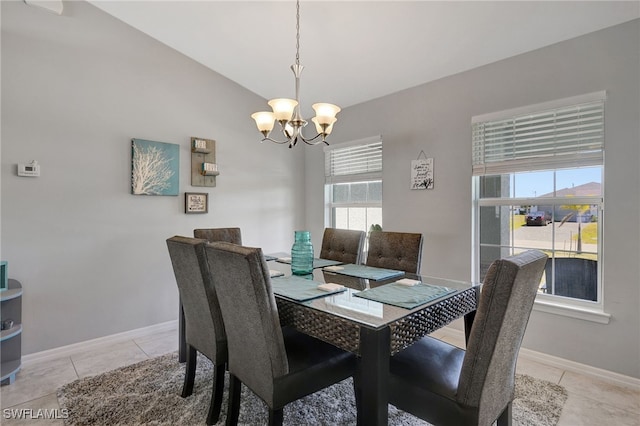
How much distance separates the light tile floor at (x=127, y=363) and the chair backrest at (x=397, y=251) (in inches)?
43.4

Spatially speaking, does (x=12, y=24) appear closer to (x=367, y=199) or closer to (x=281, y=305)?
(x=281, y=305)

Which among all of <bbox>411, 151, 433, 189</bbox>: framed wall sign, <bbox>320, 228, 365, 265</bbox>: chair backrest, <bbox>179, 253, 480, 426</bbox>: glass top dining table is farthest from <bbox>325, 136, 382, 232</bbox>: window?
<bbox>179, 253, 480, 426</bbox>: glass top dining table

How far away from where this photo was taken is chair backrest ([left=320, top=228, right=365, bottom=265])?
2.79 meters

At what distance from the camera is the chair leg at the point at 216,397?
1799 millimetres

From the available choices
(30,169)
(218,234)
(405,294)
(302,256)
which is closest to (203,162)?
(218,234)

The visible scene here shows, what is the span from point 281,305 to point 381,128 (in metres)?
2.54

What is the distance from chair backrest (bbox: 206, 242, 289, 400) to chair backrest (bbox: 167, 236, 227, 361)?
19 centimetres

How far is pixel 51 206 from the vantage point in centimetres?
267

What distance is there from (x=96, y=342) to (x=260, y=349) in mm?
2311

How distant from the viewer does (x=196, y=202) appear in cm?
347

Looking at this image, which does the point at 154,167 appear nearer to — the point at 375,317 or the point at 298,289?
the point at 298,289

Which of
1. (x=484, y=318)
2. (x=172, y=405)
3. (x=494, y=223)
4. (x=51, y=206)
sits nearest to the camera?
(x=484, y=318)

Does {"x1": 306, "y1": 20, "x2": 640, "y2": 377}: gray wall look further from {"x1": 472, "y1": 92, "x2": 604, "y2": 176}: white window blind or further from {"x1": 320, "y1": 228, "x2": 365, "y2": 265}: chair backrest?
{"x1": 320, "y1": 228, "x2": 365, "y2": 265}: chair backrest

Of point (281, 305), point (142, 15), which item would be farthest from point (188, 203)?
point (281, 305)
